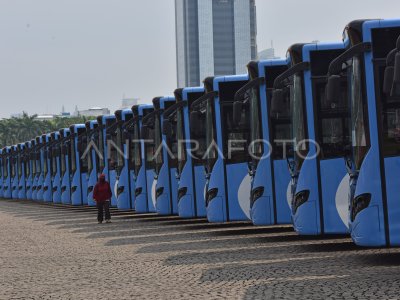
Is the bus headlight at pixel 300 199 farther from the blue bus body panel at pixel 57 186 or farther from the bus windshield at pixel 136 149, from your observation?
the blue bus body panel at pixel 57 186

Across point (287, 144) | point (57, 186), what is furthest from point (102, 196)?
point (57, 186)

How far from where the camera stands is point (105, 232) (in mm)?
21500

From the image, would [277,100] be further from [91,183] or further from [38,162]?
[38,162]

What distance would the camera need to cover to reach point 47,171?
143 feet

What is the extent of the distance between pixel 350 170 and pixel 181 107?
919 cm

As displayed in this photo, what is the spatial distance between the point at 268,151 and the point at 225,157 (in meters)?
1.98

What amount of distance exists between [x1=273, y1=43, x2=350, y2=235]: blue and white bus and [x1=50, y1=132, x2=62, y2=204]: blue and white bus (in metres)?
26.2

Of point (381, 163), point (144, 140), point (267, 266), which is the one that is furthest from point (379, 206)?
point (144, 140)

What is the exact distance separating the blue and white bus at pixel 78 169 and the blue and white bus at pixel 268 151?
19.1 metres

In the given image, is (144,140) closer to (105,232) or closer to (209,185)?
(105,232)

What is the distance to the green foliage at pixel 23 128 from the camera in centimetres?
14212

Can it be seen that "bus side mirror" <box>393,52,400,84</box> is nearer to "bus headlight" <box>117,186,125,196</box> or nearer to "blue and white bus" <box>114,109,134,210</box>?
"blue and white bus" <box>114,109,134,210</box>

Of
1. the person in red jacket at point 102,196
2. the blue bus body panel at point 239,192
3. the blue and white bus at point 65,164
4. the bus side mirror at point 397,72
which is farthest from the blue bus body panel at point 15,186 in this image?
the bus side mirror at point 397,72

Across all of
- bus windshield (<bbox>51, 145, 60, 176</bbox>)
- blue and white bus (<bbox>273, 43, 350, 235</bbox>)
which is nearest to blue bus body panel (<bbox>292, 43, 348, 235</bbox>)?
blue and white bus (<bbox>273, 43, 350, 235</bbox>)
